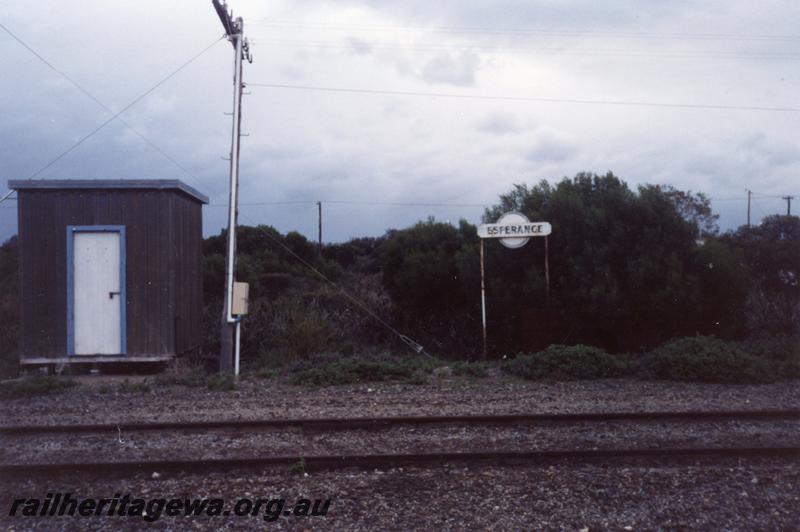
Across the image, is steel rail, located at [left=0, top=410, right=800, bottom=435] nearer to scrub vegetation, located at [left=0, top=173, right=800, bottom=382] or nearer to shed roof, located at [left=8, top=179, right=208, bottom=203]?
scrub vegetation, located at [left=0, top=173, right=800, bottom=382]

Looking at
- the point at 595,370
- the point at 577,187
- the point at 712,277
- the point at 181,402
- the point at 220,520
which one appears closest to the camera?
the point at 220,520

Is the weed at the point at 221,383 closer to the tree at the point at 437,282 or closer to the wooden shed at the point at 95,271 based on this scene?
the wooden shed at the point at 95,271

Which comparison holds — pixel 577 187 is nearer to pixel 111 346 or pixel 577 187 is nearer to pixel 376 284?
pixel 376 284

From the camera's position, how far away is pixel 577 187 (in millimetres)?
16062

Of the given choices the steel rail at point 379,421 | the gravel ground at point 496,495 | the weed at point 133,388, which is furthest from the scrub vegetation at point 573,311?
the gravel ground at point 496,495

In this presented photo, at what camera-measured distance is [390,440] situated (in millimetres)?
7574

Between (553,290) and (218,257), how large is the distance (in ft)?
39.4

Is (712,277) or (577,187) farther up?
(577,187)

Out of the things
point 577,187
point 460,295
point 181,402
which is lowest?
point 181,402

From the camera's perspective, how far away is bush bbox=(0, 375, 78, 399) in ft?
35.3

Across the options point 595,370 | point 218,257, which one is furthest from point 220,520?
Answer: point 218,257

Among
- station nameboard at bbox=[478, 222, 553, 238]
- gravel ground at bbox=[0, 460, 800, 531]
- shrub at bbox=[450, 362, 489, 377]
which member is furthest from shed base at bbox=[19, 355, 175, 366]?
gravel ground at bbox=[0, 460, 800, 531]

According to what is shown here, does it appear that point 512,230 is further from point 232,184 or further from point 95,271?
point 95,271

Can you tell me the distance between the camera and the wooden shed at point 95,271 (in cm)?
1302
